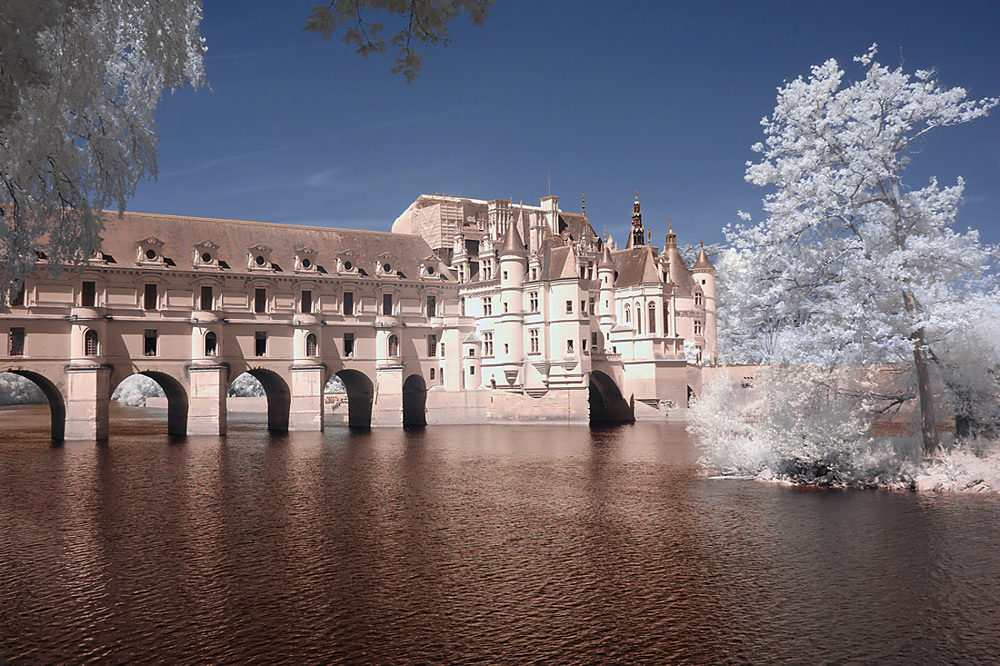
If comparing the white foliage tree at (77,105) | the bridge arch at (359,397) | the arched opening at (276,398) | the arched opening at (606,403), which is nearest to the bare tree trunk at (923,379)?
the white foliage tree at (77,105)

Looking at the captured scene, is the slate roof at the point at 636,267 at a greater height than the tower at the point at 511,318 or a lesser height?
greater

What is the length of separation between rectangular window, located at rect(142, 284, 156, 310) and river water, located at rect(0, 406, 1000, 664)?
2538 centimetres

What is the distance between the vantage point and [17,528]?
905 inches

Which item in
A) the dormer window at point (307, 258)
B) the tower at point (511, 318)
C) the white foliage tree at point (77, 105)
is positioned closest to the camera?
the white foliage tree at point (77, 105)

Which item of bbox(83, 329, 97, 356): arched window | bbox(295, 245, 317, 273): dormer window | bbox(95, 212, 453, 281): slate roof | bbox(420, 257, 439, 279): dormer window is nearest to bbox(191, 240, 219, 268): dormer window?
bbox(95, 212, 453, 281): slate roof

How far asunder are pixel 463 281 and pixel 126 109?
2239 inches

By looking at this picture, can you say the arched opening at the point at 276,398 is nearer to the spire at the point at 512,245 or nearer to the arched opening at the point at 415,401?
the arched opening at the point at 415,401

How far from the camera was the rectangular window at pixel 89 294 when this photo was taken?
5378cm

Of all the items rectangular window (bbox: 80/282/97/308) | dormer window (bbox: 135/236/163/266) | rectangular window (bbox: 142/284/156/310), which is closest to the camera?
rectangular window (bbox: 80/282/97/308)

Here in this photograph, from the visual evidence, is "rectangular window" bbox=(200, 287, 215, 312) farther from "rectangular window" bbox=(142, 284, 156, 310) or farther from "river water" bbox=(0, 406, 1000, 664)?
"river water" bbox=(0, 406, 1000, 664)

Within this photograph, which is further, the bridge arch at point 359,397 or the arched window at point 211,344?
the bridge arch at point 359,397

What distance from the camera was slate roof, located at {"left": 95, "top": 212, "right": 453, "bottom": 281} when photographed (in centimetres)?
5753

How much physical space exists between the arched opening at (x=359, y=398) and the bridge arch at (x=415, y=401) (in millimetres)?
3276

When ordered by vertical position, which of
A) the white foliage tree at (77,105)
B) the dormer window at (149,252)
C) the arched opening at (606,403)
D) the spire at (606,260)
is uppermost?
the spire at (606,260)
